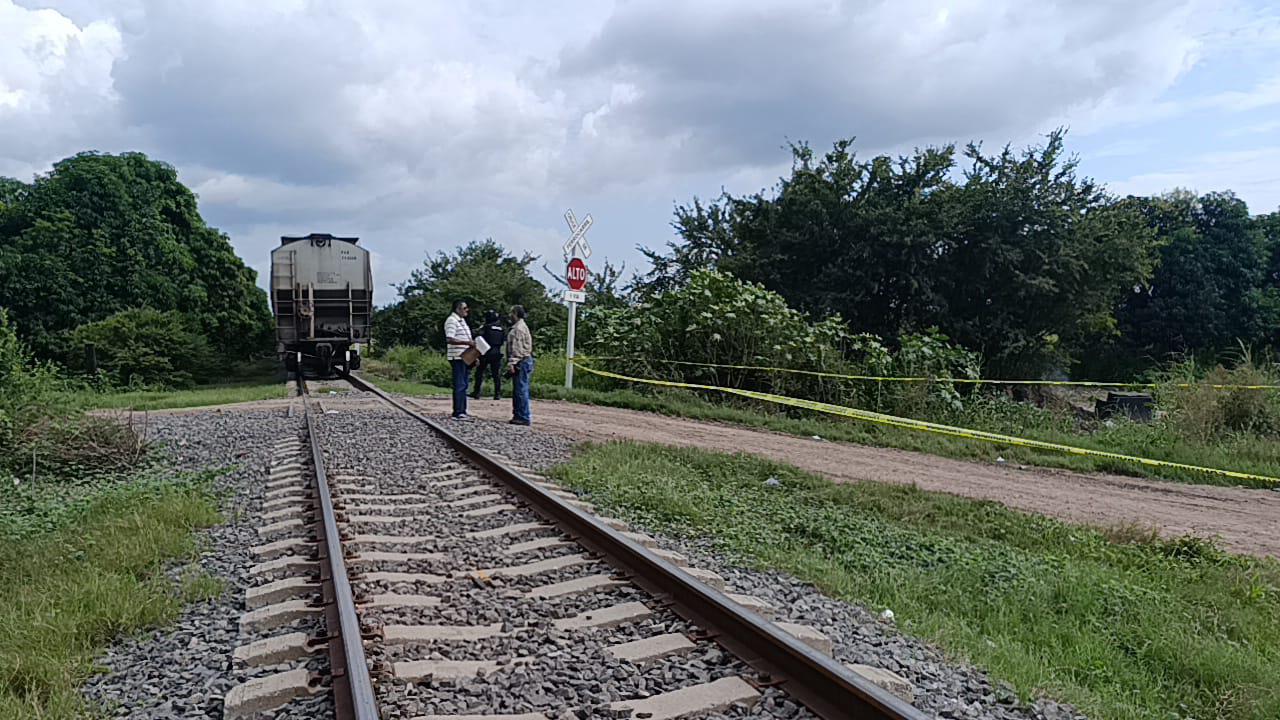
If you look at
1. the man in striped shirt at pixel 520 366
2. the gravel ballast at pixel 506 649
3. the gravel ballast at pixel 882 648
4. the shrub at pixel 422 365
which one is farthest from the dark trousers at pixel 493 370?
the gravel ballast at pixel 882 648

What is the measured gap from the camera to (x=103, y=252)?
30.7 meters

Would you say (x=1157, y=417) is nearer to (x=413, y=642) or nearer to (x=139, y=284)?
(x=413, y=642)

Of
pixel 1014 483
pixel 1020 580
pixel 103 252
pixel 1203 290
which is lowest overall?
pixel 1014 483

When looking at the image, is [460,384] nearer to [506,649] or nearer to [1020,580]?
[1020,580]

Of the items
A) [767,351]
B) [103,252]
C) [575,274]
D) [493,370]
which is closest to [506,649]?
[493,370]

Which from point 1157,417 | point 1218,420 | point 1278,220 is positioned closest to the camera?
point 1218,420

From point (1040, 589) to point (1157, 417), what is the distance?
1064cm

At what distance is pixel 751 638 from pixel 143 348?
1043 inches

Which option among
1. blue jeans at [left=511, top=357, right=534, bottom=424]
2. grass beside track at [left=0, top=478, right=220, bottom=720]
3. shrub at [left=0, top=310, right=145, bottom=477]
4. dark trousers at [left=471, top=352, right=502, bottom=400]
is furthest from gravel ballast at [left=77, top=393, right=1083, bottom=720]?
dark trousers at [left=471, top=352, right=502, bottom=400]

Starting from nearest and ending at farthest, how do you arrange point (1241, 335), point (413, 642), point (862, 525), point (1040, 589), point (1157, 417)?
point (413, 642) < point (1040, 589) < point (862, 525) < point (1157, 417) < point (1241, 335)

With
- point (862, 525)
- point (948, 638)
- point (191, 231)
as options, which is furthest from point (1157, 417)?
point (191, 231)

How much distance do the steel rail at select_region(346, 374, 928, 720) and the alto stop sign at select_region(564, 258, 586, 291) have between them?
1098 centimetres

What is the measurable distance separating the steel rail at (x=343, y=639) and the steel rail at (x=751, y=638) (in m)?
1.47

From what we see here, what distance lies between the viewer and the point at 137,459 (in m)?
8.96
